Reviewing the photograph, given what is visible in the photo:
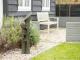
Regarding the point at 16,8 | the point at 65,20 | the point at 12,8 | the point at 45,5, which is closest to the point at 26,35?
the point at 45,5

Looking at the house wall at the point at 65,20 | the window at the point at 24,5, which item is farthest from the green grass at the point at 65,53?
the window at the point at 24,5

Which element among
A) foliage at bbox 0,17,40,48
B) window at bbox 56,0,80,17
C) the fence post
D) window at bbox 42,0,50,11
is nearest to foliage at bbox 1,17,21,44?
foliage at bbox 0,17,40,48

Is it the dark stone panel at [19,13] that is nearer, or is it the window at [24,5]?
the window at [24,5]

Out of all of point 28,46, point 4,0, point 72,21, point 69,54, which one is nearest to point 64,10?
point 72,21

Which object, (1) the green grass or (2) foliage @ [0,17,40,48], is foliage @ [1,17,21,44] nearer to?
(2) foliage @ [0,17,40,48]

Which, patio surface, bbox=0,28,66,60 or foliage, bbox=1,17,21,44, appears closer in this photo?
patio surface, bbox=0,28,66,60

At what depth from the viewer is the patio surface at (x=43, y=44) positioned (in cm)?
524

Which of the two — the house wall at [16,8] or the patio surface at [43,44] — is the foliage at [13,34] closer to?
the patio surface at [43,44]

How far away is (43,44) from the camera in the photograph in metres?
5.79

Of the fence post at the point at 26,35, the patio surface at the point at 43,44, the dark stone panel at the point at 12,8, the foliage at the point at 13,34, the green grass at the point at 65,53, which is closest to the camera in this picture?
the green grass at the point at 65,53

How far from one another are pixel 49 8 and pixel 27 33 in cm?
52

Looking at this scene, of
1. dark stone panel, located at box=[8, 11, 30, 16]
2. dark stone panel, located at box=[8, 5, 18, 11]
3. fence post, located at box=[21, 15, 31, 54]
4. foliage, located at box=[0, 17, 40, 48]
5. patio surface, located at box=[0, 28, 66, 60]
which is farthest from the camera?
dark stone panel, located at box=[8, 5, 18, 11]

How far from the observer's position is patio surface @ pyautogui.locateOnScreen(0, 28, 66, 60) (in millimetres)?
5238

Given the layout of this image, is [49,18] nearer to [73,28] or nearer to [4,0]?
[73,28]
